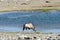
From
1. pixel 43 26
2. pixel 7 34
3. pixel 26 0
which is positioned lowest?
pixel 26 0

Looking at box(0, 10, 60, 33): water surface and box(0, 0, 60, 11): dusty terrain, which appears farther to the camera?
box(0, 0, 60, 11): dusty terrain

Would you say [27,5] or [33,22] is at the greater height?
[33,22]

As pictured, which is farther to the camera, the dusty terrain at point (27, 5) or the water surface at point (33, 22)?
the dusty terrain at point (27, 5)

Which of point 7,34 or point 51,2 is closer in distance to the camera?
point 7,34

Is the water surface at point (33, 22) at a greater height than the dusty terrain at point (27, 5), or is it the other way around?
the water surface at point (33, 22)

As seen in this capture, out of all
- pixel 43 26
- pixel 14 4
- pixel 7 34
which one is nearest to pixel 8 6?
pixel 14 4

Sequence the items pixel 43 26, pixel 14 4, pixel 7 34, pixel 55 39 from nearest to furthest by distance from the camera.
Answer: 1. pixel 55 39
2. pixel 7 34
3. pixel 43 26
4. pixel 14 4

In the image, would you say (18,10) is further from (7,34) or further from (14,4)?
(7,34)

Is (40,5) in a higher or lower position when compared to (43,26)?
lower

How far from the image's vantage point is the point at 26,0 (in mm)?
48312

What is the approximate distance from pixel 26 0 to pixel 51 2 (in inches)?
146

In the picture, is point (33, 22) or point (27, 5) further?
point (27, 5)

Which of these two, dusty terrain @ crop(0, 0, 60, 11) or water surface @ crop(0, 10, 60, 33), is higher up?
water surface @ crop(0, 10, 60, 33)

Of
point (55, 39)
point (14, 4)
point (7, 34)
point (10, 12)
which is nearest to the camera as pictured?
point (55, 39)
